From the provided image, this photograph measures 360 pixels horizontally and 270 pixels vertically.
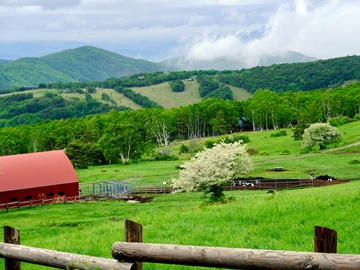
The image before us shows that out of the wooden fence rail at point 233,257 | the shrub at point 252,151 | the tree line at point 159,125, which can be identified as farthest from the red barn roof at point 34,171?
the wooden fence rail at point 233,257

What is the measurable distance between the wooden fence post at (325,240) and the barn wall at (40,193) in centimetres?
5450

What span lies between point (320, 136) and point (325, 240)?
8846 centimetres

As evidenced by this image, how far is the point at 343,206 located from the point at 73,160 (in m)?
86.3

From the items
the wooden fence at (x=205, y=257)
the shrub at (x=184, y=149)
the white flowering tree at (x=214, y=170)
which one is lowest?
→ the shrub at (x=184, y=149)

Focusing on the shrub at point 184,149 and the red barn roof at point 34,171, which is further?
the shrub at point 184,149

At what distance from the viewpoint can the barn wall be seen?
56500 mm

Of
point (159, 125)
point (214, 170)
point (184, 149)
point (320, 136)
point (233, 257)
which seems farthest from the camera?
point (159, 125)

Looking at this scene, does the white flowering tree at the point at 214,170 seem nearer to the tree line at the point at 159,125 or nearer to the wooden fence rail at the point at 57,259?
the wooden fence rail at the point at 57,259

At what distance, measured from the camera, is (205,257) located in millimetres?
7246

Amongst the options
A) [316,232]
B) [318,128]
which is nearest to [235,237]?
[316,232]

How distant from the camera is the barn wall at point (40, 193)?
56.5 m

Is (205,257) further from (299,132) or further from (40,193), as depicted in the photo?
(299,132)

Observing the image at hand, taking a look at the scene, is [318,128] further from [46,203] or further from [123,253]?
[123,253]

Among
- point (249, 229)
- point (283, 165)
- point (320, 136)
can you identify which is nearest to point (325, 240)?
point (249, 229)
